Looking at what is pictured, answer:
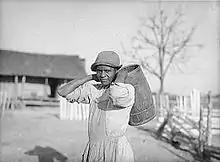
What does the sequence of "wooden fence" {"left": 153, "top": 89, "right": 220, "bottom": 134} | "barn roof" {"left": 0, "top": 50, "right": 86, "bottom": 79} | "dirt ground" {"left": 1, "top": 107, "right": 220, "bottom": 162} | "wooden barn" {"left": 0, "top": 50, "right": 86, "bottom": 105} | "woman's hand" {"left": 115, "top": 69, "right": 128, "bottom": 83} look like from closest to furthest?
"woman's hand" {"left": 115, "top": 69, "right": 128, "bottom": 83} → "dirt ground" {"left": 1, "top": 107, "right": 220, "bottom": 162} → "wooden fence" {"left": 153, "top": 89, "right": 220, "bottom": 134} → "wooden barn" {"left": 0, "top": 50, "right": 86, "bottom": 105} → "barn roof" {"left": 0, "top": 50, "right": 86, "bottom": 79}

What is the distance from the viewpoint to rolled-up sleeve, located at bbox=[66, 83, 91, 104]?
1.62m

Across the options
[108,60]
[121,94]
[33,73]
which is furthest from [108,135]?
[33,73]

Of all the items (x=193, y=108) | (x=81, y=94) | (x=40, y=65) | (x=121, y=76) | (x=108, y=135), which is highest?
(x=40, y=65)

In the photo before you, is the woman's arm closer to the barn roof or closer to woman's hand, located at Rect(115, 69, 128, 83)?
woman's hand, located at Rect(115, 69, 128, 83)

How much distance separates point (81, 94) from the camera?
63.9 inches

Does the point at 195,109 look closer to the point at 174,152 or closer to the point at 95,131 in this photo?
the point at 174,152

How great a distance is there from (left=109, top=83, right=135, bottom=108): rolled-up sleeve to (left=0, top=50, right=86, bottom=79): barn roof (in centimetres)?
1635

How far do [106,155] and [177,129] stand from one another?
19.0 ft

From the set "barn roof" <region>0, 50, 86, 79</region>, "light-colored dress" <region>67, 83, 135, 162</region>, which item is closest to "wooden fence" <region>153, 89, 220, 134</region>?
"light-colored dress" <region>67, 83, 135, 162</region>

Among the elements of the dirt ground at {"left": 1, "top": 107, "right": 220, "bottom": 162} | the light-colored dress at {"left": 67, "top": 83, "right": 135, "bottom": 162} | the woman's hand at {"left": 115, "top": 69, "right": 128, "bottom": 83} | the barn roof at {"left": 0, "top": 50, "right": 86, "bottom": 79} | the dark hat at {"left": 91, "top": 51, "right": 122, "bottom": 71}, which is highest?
the barn roof at {"left": 0, "top": 50, "right": 86, "bottom": 79}

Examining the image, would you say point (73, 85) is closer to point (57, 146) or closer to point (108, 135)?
point (108, 135)

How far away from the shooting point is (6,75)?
17141mm

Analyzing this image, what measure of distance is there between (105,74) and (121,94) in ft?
0.69

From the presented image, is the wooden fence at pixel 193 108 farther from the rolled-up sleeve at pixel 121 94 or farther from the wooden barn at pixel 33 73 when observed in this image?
the wooden barn at pixel 33 73
